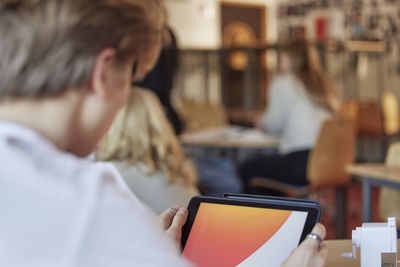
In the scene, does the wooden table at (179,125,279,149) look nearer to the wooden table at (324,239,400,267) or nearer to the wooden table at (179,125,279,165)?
the wooden table at (179,125,279,165)

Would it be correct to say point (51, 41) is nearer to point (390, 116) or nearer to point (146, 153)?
point (146, 153)

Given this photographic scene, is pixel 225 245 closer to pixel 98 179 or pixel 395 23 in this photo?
pixel 98 179

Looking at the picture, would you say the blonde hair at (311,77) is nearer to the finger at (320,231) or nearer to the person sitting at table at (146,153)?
the person sitting at table at (146,153)

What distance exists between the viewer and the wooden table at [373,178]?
258 cm

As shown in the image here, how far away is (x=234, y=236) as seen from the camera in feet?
3.29

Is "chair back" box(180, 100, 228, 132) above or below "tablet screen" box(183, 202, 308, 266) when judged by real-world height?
below

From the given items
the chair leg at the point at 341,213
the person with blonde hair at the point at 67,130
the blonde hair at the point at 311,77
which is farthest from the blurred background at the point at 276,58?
the person with blonde hair at the point at 67,130

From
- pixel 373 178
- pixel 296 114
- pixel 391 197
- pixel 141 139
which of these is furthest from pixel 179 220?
pixel 296 114

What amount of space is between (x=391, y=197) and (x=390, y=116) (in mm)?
4170

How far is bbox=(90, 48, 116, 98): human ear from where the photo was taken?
2.24 ft

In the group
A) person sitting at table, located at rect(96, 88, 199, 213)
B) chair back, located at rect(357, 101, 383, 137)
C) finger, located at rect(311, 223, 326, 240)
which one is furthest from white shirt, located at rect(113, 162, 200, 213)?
chair back, located at rect(357, 101, 383, 137)

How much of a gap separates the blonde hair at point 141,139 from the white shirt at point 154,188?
0.08 ft

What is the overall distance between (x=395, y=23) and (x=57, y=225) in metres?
8.11

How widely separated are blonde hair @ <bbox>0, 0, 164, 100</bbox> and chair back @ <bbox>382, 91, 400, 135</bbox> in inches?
259
